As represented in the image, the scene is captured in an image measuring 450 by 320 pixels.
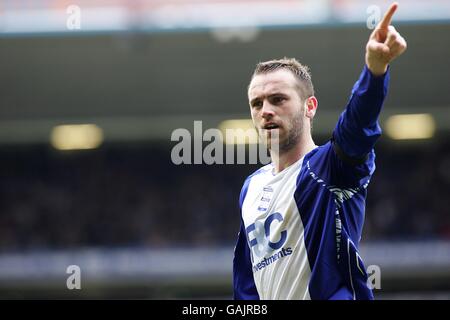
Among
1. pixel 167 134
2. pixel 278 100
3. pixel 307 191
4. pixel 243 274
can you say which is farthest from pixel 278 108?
pixel 167 134

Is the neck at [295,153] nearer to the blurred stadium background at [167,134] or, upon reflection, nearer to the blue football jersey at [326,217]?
the blue football jersey at [326,217]

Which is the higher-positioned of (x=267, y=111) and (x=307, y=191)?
(x=267, y=111)

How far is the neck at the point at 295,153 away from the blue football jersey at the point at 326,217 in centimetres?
4

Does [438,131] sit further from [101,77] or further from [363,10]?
[101,77]

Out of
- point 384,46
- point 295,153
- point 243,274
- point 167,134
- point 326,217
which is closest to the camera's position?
point 384,46

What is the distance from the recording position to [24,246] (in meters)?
15.0

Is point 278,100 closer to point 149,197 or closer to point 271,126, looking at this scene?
point 271,126

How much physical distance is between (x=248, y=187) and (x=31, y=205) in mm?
13251

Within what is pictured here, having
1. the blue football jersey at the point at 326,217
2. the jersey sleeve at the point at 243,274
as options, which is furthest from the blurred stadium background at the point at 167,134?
the blue football jersey at the point at 326,217

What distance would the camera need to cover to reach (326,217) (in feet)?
9.51

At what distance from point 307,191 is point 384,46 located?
2.45 feet

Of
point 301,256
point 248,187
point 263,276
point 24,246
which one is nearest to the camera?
point 301,256

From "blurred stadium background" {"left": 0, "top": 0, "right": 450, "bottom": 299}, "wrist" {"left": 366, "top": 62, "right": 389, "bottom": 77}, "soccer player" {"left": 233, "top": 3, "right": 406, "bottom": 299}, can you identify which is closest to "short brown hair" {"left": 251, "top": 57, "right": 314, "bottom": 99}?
"soccer player" {"left": 233, "top": 3, "right": 406, "bottom": 299}

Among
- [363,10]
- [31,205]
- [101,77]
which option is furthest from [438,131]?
[31,205]
